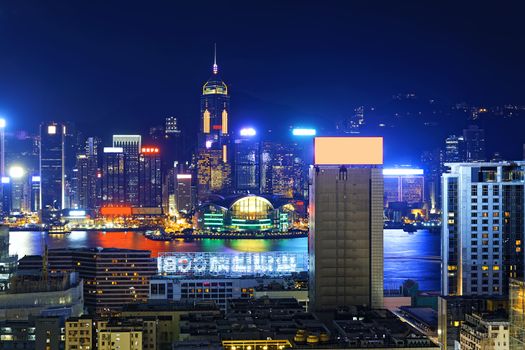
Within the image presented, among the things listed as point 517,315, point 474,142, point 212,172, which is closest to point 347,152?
point 517,315

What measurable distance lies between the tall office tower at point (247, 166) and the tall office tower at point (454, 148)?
1822cm

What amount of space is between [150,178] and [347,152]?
58.2 m

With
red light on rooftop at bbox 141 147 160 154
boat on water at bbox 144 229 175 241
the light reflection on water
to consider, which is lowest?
the light reflection on water

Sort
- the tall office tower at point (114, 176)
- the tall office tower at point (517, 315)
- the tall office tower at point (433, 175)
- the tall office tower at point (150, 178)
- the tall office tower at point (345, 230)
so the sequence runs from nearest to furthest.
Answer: the tall office tower at point (517, 315) → the tall office tower at point (345, 230) → the tall office tower at point (433, 175) → the tall office tower at point (150, 178) → the tall office tower at point (114, 176)

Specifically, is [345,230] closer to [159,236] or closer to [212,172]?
[159,236]

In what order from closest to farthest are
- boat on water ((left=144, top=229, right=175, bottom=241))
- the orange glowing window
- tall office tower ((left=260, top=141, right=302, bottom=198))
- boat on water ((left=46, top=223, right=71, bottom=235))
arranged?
1. the orange glowing window
2. boat on water ((left=144, top=229, right=175, bottom=241))
3. boat on water ((left=46, top=223, right=71, bottom=235))
4. tall office tower ((left=260, top=141, right=302, bottom=198))

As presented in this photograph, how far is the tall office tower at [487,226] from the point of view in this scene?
64.4 feet

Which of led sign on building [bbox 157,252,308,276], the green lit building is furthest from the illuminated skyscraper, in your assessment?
led sign on building [bbox 157,252,308,276]

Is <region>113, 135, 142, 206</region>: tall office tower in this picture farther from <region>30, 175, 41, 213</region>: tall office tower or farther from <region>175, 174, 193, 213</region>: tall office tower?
<region>30, 175, 41, 213</region>: tall office tower

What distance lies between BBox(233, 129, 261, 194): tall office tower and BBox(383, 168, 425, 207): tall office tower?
12.7m

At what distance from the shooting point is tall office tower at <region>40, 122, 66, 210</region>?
2938 inches

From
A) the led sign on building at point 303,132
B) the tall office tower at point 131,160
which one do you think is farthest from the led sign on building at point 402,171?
the tall office tower at point 131,160

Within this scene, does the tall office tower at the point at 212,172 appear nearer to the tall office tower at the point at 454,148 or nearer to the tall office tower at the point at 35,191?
the tall office tower at the point at 35,191

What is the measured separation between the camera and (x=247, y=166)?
7319cm
